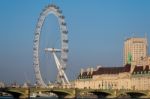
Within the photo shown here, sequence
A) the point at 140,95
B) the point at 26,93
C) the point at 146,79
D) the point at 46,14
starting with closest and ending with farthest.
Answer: the point at 26,93 < the point at 46,14 < the point at 140,95 < the point at 146,79

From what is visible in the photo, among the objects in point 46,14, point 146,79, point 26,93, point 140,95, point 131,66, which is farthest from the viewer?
point 131,66

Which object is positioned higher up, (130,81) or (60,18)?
(60,18)

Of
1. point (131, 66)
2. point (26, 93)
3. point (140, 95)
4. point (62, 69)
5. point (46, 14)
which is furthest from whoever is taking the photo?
point (131, 66)

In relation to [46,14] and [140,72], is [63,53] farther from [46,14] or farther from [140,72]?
[140,72]

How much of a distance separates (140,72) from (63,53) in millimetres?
61450

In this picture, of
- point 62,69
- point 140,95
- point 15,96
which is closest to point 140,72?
point 140,95

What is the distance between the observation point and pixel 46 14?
127438mm

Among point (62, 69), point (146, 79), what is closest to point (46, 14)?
point (62, 69)

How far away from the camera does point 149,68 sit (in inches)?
7352

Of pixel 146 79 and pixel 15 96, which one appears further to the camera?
pixel 146 79

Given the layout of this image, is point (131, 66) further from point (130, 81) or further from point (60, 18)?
point (60, 18)

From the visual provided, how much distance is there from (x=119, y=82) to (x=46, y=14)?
254 feet

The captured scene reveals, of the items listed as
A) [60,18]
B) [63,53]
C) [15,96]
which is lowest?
[15,96]

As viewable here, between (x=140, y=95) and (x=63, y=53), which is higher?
(x=63, y=53)
